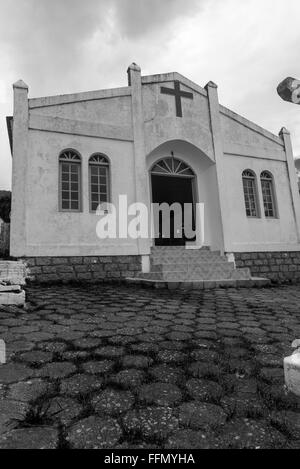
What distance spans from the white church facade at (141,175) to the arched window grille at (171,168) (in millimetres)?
Answer: 36

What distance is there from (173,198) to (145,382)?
29.8ft

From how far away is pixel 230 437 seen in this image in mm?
1350

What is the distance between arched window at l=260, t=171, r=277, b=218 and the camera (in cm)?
1069

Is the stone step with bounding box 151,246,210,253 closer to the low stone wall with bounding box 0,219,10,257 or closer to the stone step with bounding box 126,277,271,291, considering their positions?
the stone step with bounding box 126,277,271,291

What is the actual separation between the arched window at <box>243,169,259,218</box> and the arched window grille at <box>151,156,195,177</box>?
1.92m

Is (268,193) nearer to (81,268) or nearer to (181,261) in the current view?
(181,261)

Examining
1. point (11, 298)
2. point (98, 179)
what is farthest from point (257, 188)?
point (11, 298)

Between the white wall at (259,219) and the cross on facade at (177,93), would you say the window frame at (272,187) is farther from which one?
the cross on facade at (177,93)

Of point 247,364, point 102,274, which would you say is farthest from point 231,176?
point 247,364

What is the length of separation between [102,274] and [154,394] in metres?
6.49

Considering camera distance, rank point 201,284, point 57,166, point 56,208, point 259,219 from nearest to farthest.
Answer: point 201,284 < point 56,208 < point 57,166 < point 259,219

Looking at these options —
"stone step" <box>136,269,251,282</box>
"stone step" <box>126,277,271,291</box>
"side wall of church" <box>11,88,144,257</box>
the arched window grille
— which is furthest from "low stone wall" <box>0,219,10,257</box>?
the arched window grille

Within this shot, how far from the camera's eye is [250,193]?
10547 mm
